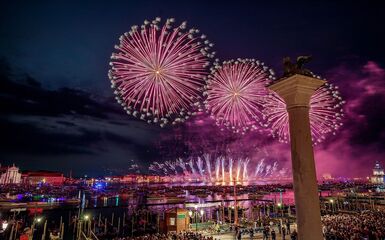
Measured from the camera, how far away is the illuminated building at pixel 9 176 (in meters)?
160

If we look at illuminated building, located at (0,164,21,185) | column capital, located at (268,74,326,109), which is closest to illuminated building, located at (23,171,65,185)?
illuminated building, located at (0,164,21,185)

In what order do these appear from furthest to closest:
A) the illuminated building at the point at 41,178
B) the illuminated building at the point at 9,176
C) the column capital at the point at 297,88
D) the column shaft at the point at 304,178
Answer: the illuminated building at the point at 41,178 → the illuminated building at the point at 9,176 → the column capital at the point at 297,88 → the column shaft at the point at 304,178


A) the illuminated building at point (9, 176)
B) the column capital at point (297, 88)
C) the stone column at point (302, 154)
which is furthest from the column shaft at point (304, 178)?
the illuminated building at point (9, 176)

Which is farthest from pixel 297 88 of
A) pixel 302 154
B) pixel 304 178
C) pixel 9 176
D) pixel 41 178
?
pixel 41 178

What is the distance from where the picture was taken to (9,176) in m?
163

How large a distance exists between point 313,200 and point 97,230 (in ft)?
146

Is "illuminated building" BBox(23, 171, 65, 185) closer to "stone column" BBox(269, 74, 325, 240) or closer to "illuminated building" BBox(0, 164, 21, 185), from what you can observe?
"illuminated building" BBox(0, 164, 21, 185)

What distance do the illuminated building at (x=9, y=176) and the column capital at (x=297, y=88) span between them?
608 ft

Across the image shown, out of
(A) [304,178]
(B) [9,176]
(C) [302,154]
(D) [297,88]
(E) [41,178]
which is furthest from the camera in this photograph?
(E) [41,178]

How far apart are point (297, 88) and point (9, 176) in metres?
190

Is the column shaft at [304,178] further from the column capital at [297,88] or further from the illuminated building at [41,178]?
the illuminated building at [41,178]

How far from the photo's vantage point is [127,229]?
4588 centimetres

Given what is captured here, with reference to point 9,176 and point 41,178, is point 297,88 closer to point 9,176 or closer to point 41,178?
point 9,176

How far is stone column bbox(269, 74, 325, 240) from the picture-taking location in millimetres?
6148
